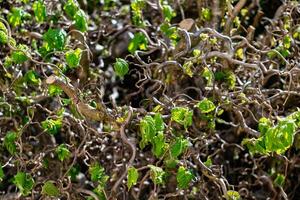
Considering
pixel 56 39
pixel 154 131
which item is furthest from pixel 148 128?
pixel 56 39

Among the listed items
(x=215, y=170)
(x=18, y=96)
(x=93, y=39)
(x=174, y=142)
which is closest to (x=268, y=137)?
(x=174, y=142)

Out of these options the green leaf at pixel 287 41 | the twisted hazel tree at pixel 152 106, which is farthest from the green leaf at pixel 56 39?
the green leaf at pixel 287 41

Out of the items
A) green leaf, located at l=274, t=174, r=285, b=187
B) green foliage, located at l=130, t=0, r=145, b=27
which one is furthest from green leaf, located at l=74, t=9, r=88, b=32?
green leaf, located at l=274, t=174, r=285, b=187

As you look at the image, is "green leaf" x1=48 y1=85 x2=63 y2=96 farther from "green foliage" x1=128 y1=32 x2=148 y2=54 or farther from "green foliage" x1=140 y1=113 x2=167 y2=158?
"green foliage" x1=128 y1=32 x2=148 y2=54

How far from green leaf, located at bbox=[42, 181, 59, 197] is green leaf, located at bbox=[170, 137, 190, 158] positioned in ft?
1.16

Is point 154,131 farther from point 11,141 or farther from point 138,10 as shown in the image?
point 138,10

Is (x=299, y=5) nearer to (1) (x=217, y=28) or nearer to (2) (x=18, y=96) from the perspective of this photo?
(1) (x=217, y=28)

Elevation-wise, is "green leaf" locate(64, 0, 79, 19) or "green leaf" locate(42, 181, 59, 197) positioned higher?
"green leaf" locate(64, 0, 79, 19)

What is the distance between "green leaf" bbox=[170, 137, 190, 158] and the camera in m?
1.61

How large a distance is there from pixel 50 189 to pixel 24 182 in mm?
73

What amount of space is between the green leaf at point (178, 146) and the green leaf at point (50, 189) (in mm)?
354

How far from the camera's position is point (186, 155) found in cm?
176

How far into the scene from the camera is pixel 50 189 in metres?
1.77

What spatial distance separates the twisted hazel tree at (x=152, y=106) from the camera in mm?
1731
